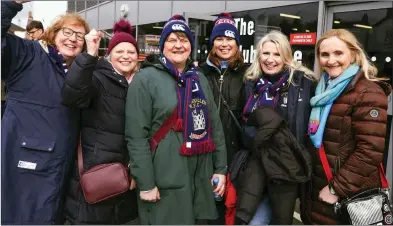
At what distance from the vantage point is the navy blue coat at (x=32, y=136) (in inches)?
90.6

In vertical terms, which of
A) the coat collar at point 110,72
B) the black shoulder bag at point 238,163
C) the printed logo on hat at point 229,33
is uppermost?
the printed logo on hat at point 229,33

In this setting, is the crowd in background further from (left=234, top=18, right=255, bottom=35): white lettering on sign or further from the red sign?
(left=234, top=18, right=255, bottom=35): white lettering on sign

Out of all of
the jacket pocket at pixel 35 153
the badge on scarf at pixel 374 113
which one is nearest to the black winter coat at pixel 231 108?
the badge on scarf at pixel 374 113

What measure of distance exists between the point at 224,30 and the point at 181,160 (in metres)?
1.25

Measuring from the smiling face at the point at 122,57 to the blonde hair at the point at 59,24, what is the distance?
0.27m

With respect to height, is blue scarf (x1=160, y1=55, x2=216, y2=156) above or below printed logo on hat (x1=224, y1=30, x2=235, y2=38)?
below

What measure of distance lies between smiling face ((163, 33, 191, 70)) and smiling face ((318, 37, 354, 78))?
1.01 metres

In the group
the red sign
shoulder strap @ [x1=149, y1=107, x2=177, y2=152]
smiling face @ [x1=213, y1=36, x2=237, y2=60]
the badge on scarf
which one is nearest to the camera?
the badge on scarf

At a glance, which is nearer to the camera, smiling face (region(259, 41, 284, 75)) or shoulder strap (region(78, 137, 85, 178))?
shoulder strap (region(78, 137, 85, 178))

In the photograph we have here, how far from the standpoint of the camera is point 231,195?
259 cm

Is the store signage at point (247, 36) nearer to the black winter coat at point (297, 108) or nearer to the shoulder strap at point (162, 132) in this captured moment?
the black winter coat at point (297, 108)

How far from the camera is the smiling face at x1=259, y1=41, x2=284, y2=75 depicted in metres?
2.67

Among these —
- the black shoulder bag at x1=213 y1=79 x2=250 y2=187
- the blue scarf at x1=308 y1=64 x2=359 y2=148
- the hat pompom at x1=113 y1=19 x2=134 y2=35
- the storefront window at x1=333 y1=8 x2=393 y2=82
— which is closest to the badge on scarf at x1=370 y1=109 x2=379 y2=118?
the blue scarf at x1=308 y1=64 x2=359 y2=148

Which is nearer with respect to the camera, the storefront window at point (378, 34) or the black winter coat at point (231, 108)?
the black winter coat at point (231, 108)
